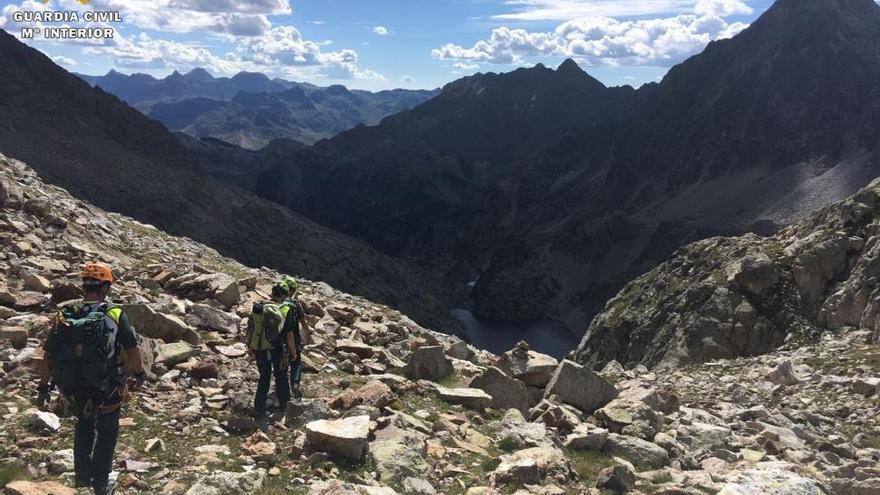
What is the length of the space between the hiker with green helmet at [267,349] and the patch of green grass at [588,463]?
6.95 metres

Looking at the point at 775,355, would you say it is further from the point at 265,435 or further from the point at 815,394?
the point at 265,435

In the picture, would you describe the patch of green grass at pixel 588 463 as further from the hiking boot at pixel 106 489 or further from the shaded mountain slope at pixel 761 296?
the shaded mountain slope at pixel 761 296

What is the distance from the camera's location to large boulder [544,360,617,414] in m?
19.2

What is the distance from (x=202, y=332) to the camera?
61.0 ft

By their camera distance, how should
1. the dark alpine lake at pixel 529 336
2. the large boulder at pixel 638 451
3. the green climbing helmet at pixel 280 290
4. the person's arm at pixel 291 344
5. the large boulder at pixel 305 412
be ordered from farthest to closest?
the dark alpine lake at pixel 529 336 < the green climbing helmet at pixel 280 290 < the person's arm at pixel 291 344 < the large boulder at pixel 638 451 < the large boulder at pixel 305 412

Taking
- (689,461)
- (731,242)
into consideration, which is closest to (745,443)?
(689,461)

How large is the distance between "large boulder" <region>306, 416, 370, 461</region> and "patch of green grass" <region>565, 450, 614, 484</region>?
4717mm

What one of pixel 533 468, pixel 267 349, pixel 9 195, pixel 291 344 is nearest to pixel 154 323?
pixel 267 349

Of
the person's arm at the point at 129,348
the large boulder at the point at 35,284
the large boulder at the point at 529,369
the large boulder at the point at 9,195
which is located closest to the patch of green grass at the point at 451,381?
the large boulder at the point at 529,369

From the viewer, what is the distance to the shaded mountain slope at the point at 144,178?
112m

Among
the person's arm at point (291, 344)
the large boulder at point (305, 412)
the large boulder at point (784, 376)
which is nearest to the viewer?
the large boulder at point (305, 412)

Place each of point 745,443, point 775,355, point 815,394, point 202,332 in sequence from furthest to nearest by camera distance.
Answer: point 775,355 → point 815,394 → point 202,332 → point 745,443

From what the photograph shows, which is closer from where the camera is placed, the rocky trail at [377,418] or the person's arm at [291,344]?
the rocky trail at [377,418]

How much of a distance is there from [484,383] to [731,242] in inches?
2230
